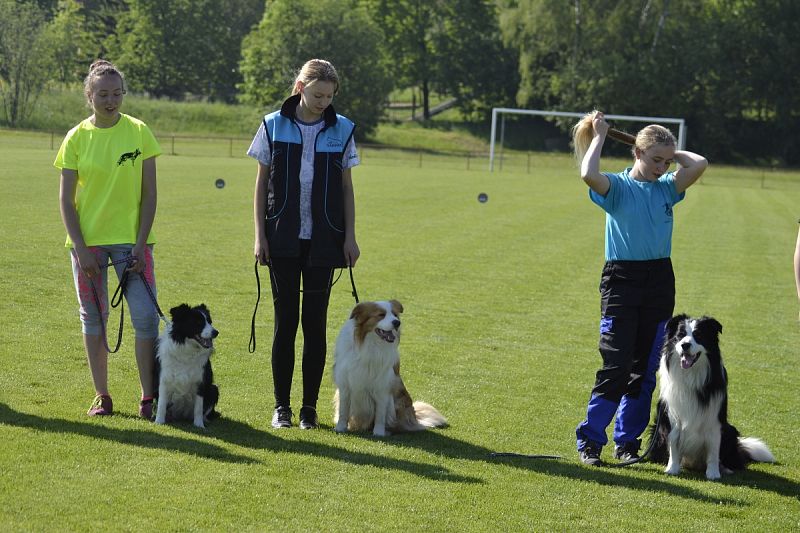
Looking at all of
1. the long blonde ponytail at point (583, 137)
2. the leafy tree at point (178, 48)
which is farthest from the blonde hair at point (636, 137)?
the leafy tree at point (178, 48)

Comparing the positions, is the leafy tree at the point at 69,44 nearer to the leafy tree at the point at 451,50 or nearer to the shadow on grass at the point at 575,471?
the leafy tree at the point at 451,50

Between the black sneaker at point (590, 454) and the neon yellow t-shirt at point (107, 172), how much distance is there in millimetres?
2962

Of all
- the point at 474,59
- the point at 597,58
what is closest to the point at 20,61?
the point at 474,59

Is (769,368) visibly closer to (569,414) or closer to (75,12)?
(569,414)

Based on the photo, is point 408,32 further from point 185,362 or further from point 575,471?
point 575,471

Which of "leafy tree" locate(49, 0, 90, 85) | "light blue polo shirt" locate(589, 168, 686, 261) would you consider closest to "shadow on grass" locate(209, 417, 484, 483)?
"light blue polo shirt" locate(589, 168, 686, 261)

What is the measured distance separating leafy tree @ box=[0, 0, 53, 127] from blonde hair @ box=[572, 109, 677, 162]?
58.4 m

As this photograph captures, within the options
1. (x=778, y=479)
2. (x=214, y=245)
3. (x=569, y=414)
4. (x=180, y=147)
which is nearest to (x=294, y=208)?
(x=569, y=414)

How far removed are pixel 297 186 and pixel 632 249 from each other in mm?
1981

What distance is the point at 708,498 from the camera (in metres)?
Result: 5.34

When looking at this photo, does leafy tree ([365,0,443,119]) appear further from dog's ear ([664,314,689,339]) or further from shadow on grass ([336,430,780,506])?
dog's ear ([664,314,689,339])

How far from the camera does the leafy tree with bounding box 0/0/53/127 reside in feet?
195

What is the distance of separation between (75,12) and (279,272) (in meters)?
75.5

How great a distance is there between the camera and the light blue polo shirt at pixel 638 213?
5.69 m
